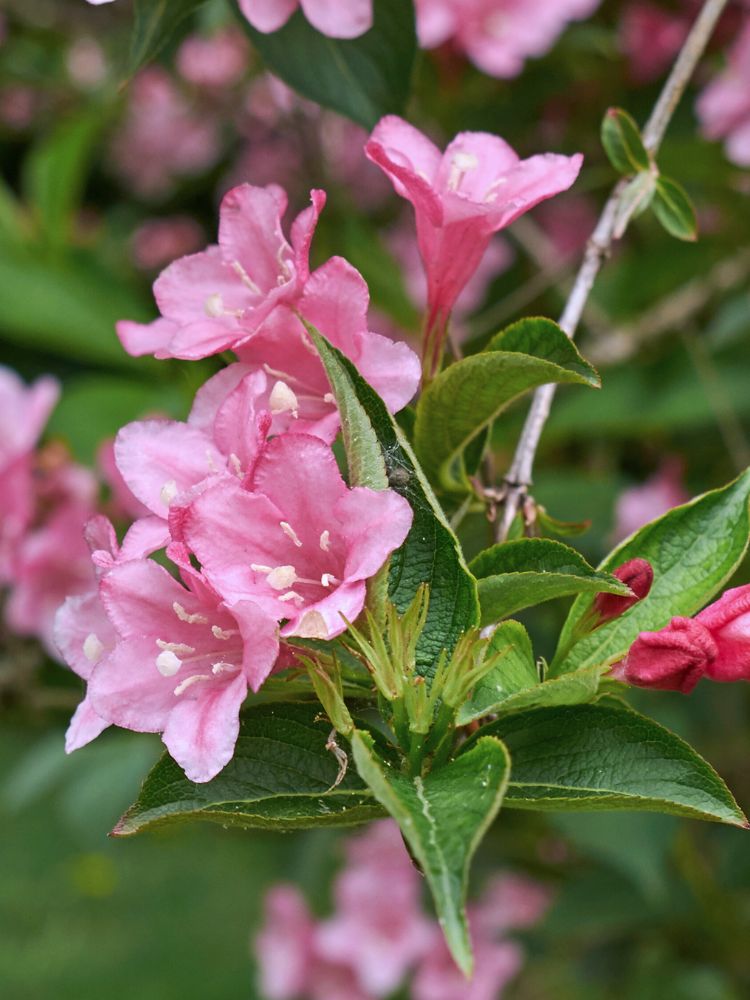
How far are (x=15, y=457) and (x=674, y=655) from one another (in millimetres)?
972

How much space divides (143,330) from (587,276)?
307mm

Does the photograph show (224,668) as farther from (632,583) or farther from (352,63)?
(352,63)

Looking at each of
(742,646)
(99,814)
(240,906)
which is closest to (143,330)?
(742,646)

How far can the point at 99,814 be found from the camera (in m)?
1.75

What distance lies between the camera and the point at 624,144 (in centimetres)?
88

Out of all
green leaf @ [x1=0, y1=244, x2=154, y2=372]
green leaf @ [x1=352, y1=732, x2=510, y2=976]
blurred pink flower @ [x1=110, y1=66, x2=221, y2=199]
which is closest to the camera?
green leaf @ [x1=352, y1=732, x2=510, y2=976]

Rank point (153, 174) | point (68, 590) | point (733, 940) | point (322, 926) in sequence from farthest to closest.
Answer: point (153, 174), point (322, 926), point (733, 940), point (68, 590)

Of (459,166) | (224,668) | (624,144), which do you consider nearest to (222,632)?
(224,668)

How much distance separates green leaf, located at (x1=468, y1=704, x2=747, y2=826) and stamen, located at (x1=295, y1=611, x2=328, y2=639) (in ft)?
0.38

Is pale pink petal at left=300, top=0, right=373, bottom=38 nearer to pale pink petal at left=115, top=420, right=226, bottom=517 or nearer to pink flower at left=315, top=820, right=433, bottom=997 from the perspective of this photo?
pale pink petal at left=115, top=420, right=226, bottom=517

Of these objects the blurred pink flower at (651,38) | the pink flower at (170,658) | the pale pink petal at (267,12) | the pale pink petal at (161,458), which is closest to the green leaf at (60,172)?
the blurred pink flower at (651,38)

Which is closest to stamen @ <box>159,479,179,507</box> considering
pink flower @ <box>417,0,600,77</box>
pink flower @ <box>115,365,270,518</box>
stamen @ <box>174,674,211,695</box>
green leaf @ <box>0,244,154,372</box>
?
pink flower @ <box>115,365,270,518</box>

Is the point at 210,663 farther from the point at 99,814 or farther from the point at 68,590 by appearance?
the point at 99,814

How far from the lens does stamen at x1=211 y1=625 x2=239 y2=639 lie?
681 millimetres
